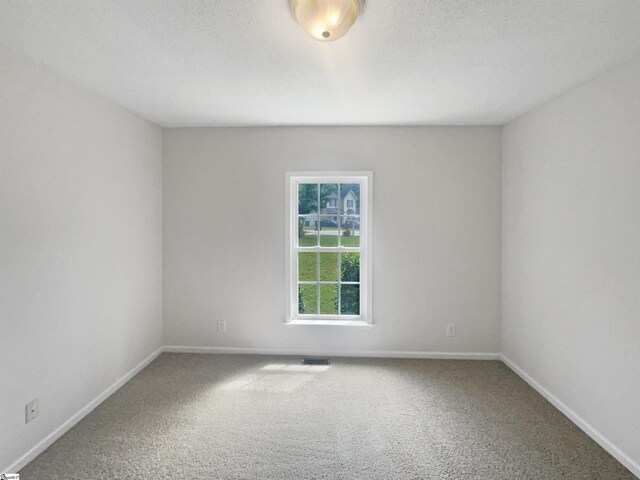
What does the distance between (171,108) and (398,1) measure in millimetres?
2349

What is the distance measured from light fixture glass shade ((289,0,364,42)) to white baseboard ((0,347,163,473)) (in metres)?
2.94

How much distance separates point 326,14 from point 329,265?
2.78 metres

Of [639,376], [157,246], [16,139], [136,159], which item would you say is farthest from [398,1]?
[157,246]

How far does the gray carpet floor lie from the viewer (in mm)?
2150

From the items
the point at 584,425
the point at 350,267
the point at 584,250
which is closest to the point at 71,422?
the point at 350,267

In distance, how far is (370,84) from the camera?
8.68 ft

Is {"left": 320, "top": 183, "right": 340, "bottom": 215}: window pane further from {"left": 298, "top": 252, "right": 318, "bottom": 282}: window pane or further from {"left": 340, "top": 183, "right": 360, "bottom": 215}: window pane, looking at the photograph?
{"left": 298, "top": 252, "right": 318, "bottom": 282}: window pane

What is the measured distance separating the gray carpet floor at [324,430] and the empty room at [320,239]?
2 cm

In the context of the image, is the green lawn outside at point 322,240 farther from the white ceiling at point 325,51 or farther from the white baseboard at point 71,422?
the white baseboard at point 71,422

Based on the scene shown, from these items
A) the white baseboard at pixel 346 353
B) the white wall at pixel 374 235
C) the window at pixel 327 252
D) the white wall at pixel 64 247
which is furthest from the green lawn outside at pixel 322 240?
the white wall at pixel 64 247

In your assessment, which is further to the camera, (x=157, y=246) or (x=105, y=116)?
(x=157, y=246)

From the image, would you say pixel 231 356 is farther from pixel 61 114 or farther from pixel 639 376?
pixel 639 376

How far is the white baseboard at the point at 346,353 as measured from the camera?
12.7 ft

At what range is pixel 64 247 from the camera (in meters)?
2.54
